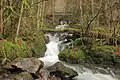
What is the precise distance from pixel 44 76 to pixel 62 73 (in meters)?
0.86

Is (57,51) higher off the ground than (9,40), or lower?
lower

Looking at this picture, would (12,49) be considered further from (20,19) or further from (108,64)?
(108,64)

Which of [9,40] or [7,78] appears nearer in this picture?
[7,78]

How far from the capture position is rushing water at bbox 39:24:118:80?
11.8m

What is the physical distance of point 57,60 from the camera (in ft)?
47.9

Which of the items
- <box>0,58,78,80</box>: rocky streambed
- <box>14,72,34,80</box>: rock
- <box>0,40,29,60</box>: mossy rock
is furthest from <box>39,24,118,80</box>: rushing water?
<box>14,72,34,80</box>: rock

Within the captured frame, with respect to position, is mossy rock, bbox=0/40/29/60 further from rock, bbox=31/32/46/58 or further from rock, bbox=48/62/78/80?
rock, bbox=48/62/78/80

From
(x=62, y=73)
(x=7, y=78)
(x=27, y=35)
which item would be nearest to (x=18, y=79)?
(x=7, y=78)

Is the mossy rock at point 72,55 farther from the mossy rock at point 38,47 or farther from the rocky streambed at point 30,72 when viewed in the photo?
the rocky streambed at point 30,72

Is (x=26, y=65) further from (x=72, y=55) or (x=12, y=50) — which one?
(x=72, y=55)

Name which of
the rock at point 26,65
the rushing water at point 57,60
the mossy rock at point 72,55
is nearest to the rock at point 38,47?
the rushing water at point 57,60

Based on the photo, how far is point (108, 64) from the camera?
45.4 feet

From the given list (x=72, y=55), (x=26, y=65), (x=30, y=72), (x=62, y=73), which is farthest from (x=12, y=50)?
(x=72, y=55)

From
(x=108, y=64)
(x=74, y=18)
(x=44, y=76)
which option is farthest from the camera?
(x=74, y=18)
